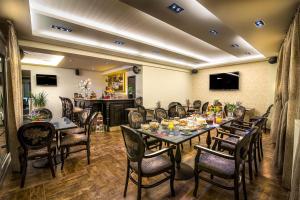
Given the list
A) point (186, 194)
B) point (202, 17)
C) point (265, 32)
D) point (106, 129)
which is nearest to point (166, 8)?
point (202, 17)

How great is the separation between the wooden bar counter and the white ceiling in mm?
1800

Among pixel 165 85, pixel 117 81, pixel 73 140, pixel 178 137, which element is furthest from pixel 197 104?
pixel 73 140

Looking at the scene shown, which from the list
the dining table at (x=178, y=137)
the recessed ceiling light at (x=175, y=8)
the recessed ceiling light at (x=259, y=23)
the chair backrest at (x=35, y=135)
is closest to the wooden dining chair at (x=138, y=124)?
the dining table at (x=178, y=137)

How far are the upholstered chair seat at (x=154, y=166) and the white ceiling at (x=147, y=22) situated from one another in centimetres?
214

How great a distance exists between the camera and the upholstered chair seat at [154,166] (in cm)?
180

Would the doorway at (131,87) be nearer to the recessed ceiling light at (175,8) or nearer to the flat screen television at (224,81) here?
the flat screen television at (224,81)

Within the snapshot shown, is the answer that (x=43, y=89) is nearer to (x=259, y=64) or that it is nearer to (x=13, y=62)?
(x=13, y=62)

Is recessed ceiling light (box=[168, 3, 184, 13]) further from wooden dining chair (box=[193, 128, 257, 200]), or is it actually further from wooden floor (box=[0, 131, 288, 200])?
wooden floor (box=[0, 131, 288, 200])

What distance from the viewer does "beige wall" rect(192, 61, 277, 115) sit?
5367mm

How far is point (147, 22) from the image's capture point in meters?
2.90

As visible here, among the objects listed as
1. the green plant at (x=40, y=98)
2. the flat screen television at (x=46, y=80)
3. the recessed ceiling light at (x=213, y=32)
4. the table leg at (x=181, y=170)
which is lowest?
the table leg at (x=181, y=170)

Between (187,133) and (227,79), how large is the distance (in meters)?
5.16

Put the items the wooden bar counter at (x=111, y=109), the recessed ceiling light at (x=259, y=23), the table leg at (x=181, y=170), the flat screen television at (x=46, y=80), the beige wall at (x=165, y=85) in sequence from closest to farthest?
the table leg at (x=181, y=170) < the recessed ceiling light at (x=259, y=23) < the wooden bar counter at (x=111, y=109) < the beige wall at (x=165, y=85) < the flat screen television at (x=46, y=80)

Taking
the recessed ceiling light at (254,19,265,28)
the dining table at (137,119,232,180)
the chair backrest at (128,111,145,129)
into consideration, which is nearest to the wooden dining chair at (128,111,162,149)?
the chair backrest at (128,111,145,129)
